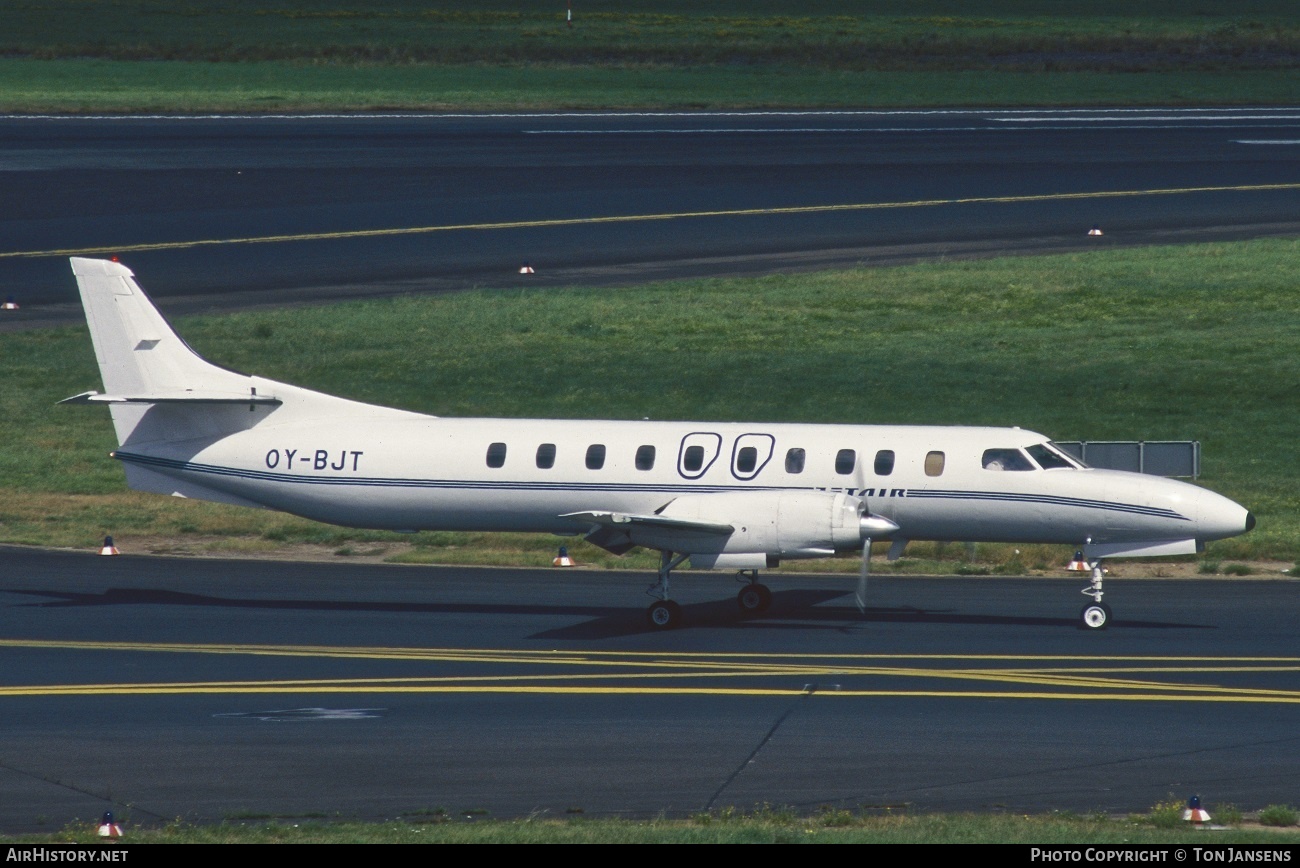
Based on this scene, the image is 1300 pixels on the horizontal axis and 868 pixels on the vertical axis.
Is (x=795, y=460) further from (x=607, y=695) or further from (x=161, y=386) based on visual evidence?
(x=161, y=386)

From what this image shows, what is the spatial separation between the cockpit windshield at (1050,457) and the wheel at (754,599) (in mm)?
4494

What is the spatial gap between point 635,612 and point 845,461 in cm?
400

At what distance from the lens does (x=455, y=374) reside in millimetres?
43062

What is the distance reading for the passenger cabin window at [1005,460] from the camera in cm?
2564

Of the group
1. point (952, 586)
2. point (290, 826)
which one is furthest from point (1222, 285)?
point (290, 826)

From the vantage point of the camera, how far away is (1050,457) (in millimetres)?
25875

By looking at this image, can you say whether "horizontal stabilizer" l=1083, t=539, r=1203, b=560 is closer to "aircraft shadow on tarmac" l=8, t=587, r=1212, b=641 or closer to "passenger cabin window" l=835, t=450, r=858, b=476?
"aircraft shadow on tarmac" l=8, t=587, r=1212, b=641

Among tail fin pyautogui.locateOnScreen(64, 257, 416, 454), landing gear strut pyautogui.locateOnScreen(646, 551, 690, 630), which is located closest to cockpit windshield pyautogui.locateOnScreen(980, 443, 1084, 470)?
landing gear strut pyautogui.locateOnScreen(646, 551, 690, 630)

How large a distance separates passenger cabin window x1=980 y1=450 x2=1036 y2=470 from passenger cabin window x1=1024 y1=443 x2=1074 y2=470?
18 centimetres

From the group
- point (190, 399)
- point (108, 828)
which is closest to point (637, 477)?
point (190, 399)

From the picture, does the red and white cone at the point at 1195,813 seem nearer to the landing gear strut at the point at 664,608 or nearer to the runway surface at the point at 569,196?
the landing gear strut at the point at 664,608

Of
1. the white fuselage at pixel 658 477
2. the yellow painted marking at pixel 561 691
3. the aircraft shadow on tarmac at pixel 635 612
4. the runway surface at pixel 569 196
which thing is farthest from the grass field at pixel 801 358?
the yellow painted marking at pixel 561 691

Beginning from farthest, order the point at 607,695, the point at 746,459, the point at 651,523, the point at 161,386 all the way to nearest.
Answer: the point at 161,386
the point at 746,459
the point at 651,523
the point at 607,695

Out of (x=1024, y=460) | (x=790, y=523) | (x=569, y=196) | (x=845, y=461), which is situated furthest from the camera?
(x=569, y=196)
